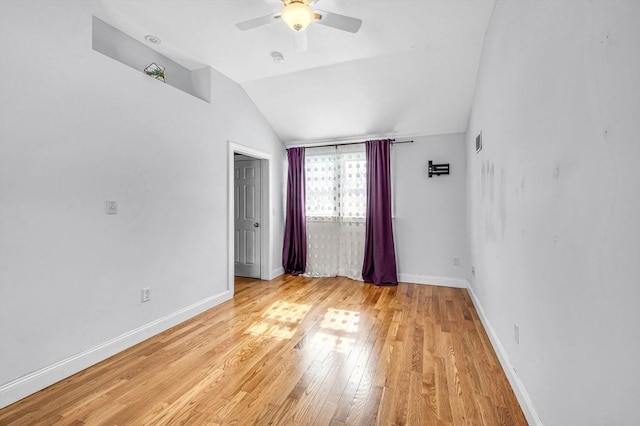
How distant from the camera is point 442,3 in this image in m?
2.37

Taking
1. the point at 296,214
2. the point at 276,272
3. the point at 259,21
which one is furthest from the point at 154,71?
the point at 276,272

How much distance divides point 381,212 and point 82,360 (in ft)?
12.4

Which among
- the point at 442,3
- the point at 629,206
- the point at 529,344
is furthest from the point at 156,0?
the point at 529,344

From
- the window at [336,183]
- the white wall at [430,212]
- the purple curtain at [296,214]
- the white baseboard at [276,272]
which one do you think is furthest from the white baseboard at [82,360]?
the white wall at [430,212]

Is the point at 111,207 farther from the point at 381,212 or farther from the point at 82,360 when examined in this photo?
the point at 381,212

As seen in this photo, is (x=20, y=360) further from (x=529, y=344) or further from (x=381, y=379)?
(x=529, y=344)

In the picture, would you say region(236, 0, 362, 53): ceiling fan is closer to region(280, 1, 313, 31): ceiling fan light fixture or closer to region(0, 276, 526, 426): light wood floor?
region(280, 1, 313, 31): ceiling fan light fixture

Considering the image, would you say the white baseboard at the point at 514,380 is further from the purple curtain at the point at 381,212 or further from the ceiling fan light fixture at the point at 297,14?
the ceiling fan light fixture at the point at 297,14

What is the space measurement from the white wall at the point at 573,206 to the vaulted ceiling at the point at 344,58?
35.0 inches

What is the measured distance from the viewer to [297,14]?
2.03 meters

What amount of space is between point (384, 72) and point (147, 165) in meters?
2.80

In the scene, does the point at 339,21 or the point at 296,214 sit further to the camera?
the point at 296,214

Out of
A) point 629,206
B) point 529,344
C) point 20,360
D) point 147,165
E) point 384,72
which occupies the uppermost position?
point 384,72

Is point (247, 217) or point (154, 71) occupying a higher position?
point (154, 71)
